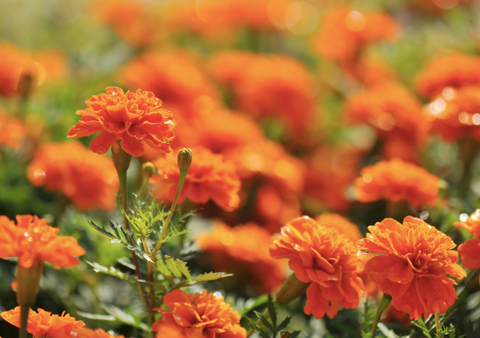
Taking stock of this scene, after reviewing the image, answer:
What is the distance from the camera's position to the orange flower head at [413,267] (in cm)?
52

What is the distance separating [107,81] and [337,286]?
0.94 metres

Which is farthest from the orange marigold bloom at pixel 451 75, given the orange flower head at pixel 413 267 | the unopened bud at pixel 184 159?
the unopened bud at pixel 184 159

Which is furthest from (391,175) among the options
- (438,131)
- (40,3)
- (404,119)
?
(40,3)

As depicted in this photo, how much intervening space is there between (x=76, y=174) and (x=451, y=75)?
0.86 metres

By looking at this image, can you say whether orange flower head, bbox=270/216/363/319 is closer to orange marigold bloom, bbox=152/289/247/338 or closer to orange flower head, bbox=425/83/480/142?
orange marigold bloom, bbox=152/289/247/338

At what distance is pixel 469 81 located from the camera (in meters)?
1.12

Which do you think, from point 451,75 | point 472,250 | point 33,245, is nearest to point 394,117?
point 451,75

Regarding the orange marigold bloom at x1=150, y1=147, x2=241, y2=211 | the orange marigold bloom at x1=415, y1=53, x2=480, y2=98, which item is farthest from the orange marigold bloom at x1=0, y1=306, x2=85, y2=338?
the orange marigold bloom at x1=415, y1=53, x2=480, y2=98

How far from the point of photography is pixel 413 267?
52 cm

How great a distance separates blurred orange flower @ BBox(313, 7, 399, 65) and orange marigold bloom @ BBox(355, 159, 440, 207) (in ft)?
2.79

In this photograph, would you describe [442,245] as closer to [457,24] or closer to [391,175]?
[391,175]

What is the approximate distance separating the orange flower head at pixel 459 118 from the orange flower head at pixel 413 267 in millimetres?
445

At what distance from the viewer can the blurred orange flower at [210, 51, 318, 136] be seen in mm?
1424

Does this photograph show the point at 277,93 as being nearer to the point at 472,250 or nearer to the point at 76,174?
the point at 76,174
